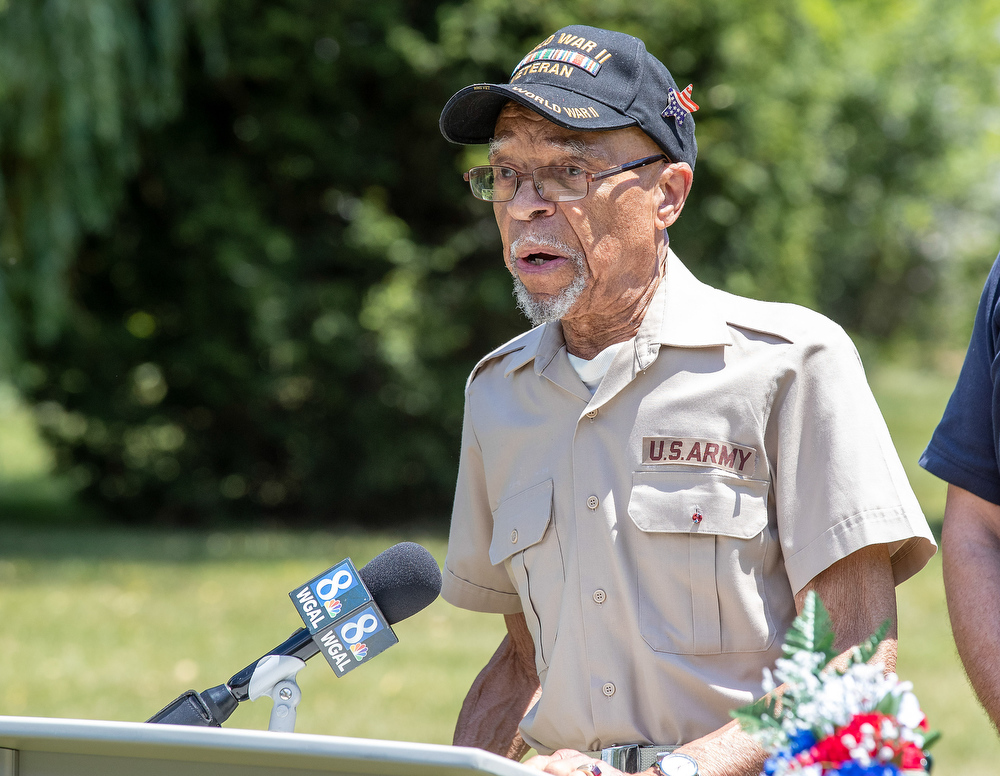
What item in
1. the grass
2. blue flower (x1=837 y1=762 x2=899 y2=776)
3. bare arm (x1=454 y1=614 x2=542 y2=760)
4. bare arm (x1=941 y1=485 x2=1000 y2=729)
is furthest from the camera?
the grass

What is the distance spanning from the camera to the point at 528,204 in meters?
2.35

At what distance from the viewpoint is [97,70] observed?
10391 mm

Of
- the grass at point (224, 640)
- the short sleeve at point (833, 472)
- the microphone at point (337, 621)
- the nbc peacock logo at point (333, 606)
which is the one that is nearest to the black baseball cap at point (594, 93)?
the short sleeve at point (833, 472)

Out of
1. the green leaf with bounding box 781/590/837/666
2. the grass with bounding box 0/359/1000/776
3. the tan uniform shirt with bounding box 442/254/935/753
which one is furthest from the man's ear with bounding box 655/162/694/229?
the grass with bounding box 0/359/1000/776

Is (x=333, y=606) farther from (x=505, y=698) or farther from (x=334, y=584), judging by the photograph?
(x=505, y=698)

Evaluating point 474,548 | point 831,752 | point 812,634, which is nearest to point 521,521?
point 474,548

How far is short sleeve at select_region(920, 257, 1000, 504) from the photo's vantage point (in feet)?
7.59

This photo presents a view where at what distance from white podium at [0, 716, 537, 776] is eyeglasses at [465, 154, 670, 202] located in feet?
4.10

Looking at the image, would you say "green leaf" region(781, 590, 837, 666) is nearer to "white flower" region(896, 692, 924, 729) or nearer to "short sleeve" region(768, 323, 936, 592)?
"white flower" region(896, 692, 924, 729)

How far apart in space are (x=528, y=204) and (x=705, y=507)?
0.68 meters

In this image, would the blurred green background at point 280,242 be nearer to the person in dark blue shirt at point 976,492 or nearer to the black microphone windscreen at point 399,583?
the person in dark blue shirt at point 976,492

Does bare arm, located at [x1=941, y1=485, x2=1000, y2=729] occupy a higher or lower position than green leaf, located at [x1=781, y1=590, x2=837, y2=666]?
lower

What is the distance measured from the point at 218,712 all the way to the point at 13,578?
862 centimetres

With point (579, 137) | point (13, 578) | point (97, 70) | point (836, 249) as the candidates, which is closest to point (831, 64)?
point (836, 249)
